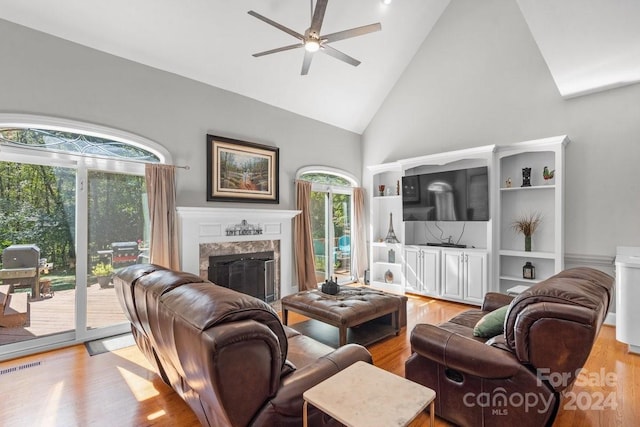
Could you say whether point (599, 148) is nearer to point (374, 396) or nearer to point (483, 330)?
point (483, 330)

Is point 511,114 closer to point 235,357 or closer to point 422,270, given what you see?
point 422,270

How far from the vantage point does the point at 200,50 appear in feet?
13.8

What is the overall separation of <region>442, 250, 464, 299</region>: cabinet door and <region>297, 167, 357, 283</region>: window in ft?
7.00

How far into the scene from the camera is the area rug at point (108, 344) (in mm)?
3381

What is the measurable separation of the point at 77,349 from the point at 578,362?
4.43m

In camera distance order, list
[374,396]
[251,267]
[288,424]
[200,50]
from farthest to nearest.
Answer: [251,267], [200,50], [288,424], [374,396]

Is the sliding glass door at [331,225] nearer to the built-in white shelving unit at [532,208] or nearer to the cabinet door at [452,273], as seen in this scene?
the cabinet door at [452,273]

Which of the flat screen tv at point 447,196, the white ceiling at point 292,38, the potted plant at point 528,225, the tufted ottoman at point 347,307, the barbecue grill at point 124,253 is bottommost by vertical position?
the tufted ottoman at point 347,307

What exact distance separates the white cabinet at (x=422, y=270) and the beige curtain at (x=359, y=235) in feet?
3.95

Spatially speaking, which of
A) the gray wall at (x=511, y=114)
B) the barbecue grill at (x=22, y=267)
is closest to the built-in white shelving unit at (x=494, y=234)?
the gray wall at (x=511, y=114)

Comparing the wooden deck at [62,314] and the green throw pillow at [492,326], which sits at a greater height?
the green throw pillow at [492,326]

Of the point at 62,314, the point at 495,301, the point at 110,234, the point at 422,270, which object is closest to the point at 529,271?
the point at 422,270

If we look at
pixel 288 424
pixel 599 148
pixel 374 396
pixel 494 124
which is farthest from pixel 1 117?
pixel 599 148

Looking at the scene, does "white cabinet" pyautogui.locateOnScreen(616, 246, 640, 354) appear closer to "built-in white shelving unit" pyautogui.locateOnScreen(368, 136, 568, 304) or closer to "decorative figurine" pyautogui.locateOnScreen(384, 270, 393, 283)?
"built-in white shelving unit" pyautogui.locateOnScreen(368, 136, 568, 304)
